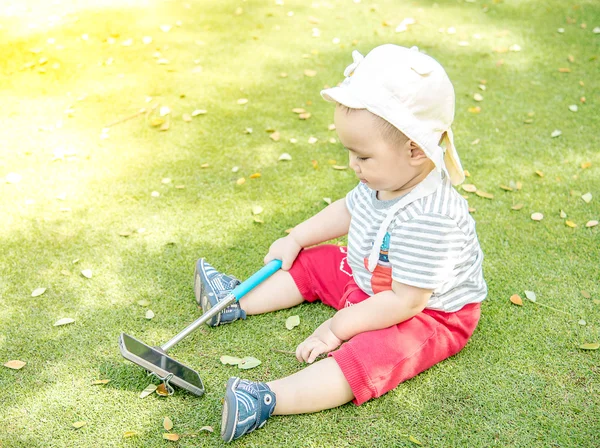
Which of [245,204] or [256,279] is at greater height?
[256,279]

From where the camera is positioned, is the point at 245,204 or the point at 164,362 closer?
the point at 164,362

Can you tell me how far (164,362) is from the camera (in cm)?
216

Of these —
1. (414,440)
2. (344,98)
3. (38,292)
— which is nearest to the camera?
(344,98)

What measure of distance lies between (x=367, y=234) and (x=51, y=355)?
4.28 feet

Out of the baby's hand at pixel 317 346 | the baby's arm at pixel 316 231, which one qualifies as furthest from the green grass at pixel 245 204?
the baby's arm at pixel 316 231

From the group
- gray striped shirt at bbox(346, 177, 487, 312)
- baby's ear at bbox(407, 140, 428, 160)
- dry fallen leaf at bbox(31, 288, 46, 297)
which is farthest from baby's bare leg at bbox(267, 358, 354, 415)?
dry fallen leaf at bbox(31, 288, 46, 297)

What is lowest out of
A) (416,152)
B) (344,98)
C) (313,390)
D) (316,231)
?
(313,390)

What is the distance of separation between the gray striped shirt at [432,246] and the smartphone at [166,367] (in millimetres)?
732

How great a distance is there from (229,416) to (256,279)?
2.28ft

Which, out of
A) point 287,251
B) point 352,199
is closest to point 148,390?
point 287,251

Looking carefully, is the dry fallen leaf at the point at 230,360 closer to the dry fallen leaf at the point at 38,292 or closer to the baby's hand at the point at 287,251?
the baby's hand at the point at 287,251

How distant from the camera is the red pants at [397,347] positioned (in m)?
2.11

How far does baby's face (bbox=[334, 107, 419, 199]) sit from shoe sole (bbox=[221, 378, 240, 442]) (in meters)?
0.83

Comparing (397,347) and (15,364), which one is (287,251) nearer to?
(397,347)
